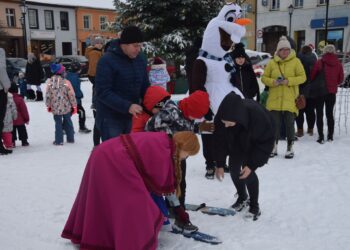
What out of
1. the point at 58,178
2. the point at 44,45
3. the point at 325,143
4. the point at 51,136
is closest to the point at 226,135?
the point at 58,178

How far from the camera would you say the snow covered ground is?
3.39 metres

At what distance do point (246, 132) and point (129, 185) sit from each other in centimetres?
128

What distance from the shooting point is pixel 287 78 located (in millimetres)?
5699

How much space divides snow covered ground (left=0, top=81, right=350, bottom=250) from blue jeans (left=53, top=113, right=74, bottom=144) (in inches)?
12.2

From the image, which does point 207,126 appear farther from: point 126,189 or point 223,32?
point 126,189

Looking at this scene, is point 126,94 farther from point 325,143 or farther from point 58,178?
point 325,143

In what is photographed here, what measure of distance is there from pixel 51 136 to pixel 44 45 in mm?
32517

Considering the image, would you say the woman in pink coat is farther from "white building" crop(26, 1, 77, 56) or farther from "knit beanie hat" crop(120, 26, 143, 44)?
"white building" crop(26, 1, 77, 56)

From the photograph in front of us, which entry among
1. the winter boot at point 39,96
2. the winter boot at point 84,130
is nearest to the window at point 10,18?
the winter boot at point 39,96

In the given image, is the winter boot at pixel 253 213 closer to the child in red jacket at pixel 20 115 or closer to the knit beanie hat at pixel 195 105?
the knit beanie hat at pixel 195 105

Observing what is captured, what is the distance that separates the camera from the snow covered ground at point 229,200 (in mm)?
3391

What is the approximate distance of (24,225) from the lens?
372 cm

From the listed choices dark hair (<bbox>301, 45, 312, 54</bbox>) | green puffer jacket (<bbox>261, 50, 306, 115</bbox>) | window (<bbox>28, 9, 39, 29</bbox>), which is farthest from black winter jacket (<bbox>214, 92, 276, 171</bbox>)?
window (<bbox>28, 9, 39, 29</bbox>)

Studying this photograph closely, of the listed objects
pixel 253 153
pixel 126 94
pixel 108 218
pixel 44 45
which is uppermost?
pixel 44 45
